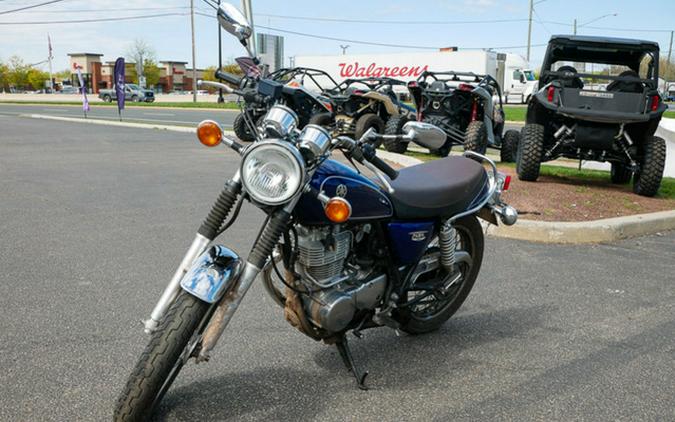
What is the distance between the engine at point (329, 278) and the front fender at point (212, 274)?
383 millimetres

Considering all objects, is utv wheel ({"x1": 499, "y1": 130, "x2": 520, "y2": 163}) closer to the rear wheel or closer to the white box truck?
the rear wheel

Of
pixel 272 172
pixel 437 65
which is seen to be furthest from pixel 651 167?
pixel 437 65

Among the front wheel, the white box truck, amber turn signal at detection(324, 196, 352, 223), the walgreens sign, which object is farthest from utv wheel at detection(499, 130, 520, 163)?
the walgreens sign

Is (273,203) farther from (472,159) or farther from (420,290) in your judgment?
(472,159)

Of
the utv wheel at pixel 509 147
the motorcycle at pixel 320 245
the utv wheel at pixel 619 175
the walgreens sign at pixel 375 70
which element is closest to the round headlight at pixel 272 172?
the motorcycle at pixel 320 245

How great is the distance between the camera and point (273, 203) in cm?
274

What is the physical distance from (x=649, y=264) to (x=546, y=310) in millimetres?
1767

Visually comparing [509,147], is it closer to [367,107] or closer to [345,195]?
[367,107]

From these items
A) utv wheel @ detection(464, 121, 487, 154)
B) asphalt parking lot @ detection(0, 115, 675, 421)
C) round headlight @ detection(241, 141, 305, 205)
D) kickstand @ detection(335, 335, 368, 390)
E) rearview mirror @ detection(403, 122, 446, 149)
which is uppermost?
rearview mirror @ detection(403, 122, 446, 149)

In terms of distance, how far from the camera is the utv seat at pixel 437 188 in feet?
11.3

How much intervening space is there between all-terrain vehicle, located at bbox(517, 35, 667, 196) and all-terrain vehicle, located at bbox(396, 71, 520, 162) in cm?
235

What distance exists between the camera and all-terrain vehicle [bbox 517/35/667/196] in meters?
8.27

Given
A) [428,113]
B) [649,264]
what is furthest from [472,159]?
[428,113]

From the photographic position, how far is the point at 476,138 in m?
11.1
